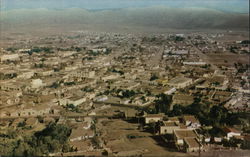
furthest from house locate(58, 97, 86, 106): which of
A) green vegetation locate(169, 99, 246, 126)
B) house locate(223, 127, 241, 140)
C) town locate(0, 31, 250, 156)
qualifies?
house locate(223, 127, 241, 140)

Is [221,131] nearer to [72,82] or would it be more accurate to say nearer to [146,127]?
[146,127]

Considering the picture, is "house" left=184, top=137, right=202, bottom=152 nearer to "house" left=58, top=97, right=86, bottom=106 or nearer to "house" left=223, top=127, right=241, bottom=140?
"house" left=223, top=127, right=241, bottom=140

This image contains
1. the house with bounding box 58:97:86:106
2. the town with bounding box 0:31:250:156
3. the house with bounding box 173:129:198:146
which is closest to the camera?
the town with bounding box 0:31:250:156

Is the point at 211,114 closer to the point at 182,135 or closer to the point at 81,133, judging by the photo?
the point at 182,135

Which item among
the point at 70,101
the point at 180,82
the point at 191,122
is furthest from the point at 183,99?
the point at 70,101

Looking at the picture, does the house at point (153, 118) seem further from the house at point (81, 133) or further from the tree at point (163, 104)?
the house at point (81, 133)

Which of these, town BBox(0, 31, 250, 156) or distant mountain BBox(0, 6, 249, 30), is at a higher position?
distant mountain BBox(0, 6, 249, 30)
